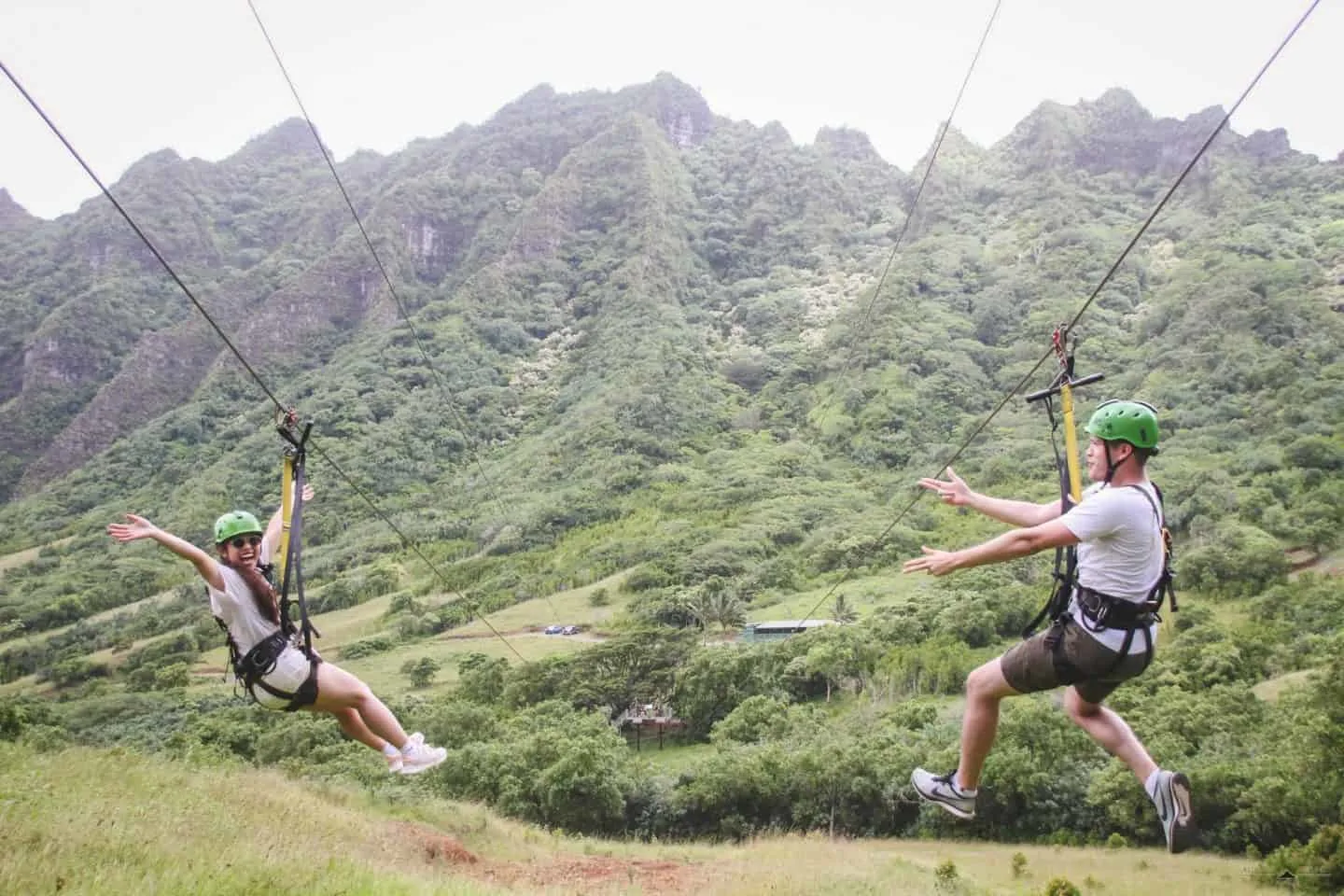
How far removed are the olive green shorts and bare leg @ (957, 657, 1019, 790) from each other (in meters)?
0.09

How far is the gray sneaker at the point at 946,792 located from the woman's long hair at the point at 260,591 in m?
4.27

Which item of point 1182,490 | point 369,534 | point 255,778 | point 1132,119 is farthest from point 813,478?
point 1132,119

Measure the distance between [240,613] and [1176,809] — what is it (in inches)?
225

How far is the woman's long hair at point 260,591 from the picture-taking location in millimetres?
5961

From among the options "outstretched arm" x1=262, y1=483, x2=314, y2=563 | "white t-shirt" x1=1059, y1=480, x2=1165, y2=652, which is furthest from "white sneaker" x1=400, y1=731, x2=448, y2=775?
"white t-shirt" x1=1059, y1=480, x2=1165, y2=652

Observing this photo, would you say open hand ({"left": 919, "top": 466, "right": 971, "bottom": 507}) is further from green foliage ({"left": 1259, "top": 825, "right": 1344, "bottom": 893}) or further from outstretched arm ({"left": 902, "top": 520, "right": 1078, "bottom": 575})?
green foliage ({"left": 1259, "top": 825, "right": 1344, "bottom": 893})

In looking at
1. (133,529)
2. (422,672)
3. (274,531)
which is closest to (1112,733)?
(274,531)

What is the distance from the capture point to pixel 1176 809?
462 cm

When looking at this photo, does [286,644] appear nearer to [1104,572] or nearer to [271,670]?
[271,670]

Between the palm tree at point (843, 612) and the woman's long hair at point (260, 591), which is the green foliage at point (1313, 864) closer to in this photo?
the woman's long hair at point (260, 591)

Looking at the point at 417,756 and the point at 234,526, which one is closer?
the point at 234,526

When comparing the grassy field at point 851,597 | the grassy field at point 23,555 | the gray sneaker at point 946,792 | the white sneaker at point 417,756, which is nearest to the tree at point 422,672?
the grassy field at point 851,597

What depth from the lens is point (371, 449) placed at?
4995 inches

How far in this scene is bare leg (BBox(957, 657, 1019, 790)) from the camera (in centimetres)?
475
